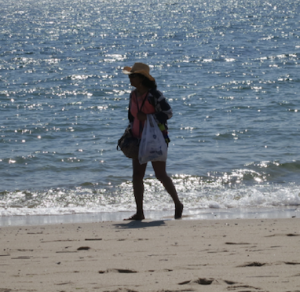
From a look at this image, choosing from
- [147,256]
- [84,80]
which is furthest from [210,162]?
[84,80]

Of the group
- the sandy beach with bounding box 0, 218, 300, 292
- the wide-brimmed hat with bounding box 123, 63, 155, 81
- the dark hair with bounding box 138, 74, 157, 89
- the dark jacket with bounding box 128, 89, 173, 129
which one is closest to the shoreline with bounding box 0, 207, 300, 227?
the sandy beach with bounding box 0, 218, 300, 292

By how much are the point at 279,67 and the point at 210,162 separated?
11421mm

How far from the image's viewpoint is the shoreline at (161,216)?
18.8ft

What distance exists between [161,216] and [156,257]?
86.6 inches

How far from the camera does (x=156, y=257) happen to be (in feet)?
12.2

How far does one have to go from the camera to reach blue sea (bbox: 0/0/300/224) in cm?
689

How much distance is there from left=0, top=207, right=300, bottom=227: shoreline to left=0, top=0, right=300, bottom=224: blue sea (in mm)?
63

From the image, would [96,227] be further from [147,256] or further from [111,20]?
[111,20]

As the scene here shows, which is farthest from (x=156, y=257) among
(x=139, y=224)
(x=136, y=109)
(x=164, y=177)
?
(x=136, y=109)

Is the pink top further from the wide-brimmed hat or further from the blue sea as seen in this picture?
→ the blue sea

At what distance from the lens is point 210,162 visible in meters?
8.47

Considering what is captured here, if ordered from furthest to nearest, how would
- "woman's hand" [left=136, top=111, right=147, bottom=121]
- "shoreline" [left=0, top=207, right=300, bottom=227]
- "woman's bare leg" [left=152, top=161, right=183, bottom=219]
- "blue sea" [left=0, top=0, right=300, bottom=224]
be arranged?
"blue sea" [left=0, top=0, right=300, bottom=224], "shoreline" [left=0, top=207, right=300, bottom=227], "woman's bare leg" [left=152, top=161, right=183, bottom=219], "woman's hand" [left=136, top=111, right=147, bottom=121]

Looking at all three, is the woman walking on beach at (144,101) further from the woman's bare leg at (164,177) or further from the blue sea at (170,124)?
the blue sea at (170,124)

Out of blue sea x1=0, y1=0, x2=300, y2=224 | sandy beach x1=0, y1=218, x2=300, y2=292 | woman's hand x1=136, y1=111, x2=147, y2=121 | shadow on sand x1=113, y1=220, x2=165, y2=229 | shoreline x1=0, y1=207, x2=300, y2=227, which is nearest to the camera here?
sandy beach x1=0, y1=218, x2=300, y2=292
